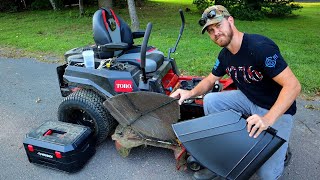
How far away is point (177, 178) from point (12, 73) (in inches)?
170

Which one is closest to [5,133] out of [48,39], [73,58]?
[73,58]

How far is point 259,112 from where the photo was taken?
100 inches

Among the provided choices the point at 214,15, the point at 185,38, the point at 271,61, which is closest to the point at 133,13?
the point at 185,38

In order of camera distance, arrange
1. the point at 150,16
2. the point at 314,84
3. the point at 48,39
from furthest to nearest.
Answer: the point at 150,16
the point at 48,39
the point at 314,84

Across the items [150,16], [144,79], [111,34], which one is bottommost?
[150,16]

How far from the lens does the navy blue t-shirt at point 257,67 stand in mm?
2215

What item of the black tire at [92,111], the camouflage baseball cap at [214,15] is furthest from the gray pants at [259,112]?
the black tire at [92,111]

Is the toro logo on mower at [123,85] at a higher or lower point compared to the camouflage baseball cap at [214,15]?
lower

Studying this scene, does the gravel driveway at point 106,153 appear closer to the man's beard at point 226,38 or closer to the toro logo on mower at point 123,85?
the toro logo on mower at point 123,85

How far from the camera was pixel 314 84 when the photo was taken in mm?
4863

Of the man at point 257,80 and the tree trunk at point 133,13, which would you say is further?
the tree trunk at point 133,13

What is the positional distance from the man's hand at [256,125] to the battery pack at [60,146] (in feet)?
5.35

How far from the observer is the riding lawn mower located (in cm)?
221

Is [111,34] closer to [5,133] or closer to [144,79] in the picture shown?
[144,79]
